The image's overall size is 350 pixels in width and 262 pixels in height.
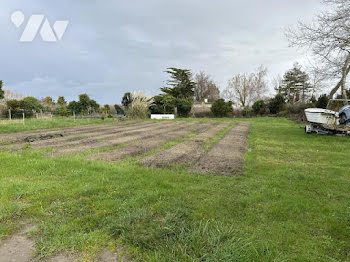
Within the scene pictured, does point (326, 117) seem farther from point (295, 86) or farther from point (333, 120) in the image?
point (295, 86)

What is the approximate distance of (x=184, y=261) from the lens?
1729 mm

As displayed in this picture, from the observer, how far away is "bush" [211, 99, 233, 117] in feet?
90.5

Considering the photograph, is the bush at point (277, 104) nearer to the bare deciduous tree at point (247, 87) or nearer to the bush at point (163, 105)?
the bare deciduous tree at point (247, 87)

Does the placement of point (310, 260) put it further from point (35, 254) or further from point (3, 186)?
point (3, 186)

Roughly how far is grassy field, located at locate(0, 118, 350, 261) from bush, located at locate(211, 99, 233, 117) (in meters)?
23.5

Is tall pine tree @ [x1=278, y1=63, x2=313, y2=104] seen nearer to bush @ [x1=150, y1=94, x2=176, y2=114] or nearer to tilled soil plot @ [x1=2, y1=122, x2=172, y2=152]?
bush @ [x1=150, y1=94, x2=176, y2=114]

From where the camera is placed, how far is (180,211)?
8.42ft

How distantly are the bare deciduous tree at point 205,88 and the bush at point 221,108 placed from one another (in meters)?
14.2

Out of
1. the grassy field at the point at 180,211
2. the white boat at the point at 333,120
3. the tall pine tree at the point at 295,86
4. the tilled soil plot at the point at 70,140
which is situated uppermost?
the tall pine tree at the point at 295,86

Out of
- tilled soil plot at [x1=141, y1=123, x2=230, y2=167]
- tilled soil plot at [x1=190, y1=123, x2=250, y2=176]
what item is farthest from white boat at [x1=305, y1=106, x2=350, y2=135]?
tilled soil plot at [x1=141, y1=123, x2=230, y2=167]

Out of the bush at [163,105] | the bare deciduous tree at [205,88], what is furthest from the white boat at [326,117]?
the bare deciduous tree at [205,88]

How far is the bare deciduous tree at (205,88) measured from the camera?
4203cm

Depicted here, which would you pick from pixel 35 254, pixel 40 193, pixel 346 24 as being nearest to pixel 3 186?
pixel 40 193

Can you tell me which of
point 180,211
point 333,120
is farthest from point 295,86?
point 180,211
